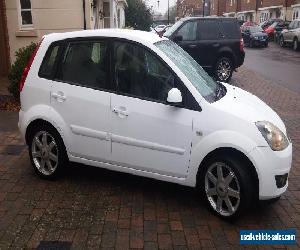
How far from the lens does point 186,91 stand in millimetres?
4336

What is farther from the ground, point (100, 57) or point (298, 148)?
point (100, 57)

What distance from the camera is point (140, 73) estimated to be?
15.1ft

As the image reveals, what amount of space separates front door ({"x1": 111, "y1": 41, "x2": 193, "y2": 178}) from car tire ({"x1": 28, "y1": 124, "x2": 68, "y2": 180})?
0.79 m

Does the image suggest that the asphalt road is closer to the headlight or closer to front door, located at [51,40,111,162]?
the headlight

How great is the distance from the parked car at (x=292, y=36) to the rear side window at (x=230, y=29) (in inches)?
557

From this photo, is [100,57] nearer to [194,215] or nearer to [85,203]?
[85,203]

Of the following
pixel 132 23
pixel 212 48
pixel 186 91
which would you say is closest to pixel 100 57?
pixel 186 91

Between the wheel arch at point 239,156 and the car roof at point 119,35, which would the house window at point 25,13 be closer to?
the car roof at point 119,35

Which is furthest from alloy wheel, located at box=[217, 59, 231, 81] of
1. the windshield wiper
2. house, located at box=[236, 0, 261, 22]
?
house, located at box=[236, 0, 261, 22]

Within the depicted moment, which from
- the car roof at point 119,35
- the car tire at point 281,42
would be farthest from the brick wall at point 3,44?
the car tire at point 281,42

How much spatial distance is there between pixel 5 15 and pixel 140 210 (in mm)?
10443

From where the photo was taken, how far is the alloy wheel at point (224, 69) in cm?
1357

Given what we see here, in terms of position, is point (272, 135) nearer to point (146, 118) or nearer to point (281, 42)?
point (146, 118)

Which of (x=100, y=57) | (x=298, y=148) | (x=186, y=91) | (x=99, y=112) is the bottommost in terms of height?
(x=298, y=148)
